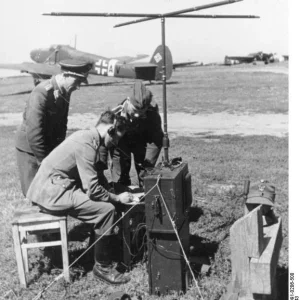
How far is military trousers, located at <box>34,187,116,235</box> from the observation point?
398cm

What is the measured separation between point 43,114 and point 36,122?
130 mm

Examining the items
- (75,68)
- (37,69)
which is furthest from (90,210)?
(37,69)

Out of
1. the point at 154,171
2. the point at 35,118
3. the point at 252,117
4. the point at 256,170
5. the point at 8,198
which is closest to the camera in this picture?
the point at 154,171

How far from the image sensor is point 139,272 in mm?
4211

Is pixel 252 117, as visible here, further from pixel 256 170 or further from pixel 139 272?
pixel 139 272

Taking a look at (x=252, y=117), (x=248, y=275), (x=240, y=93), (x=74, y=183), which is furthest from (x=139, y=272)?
(x=240, y=93)

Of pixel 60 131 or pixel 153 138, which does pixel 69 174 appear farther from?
pixel 153 138

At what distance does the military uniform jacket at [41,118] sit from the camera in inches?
175

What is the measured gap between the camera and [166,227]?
3639 millimetres

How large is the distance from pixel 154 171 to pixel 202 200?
2.49 metres

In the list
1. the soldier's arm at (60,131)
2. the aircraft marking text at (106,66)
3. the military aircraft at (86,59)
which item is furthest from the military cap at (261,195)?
the aircraft marking text at (106,66)

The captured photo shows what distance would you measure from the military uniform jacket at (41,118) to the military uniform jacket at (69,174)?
1.57 ft

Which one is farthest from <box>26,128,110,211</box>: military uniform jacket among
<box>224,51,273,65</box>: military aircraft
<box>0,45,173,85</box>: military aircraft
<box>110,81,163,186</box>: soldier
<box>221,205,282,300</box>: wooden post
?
<box>224,51,273,65</box>: military aircraft

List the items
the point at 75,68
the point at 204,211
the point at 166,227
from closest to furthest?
the point at 166,227 < the point at 75,68 < the point at 204,211
